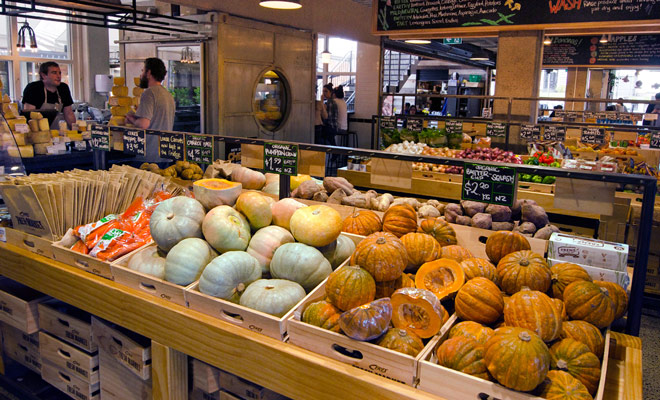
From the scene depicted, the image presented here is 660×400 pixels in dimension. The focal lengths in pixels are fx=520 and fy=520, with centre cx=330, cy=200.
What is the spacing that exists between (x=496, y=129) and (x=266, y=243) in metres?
4.99

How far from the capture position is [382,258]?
1805 mm

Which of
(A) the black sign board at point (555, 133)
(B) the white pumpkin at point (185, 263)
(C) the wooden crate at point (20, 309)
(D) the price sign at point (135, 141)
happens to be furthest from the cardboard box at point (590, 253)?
(A) the black sign board at point (555, 133)

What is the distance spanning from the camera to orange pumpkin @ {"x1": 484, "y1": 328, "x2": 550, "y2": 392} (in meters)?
1.37

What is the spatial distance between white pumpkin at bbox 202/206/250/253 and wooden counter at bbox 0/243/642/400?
29 centimetres

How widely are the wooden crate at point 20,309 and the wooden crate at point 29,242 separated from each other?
271mm

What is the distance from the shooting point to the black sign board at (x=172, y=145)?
2969 mm

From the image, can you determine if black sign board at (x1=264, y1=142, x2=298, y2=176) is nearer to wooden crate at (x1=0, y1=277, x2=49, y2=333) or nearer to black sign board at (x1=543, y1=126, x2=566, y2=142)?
wooden crate at (x1=0, y1=277, x2=49, y2=333)

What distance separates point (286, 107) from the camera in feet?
29.0

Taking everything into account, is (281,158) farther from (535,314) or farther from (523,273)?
(535,314)

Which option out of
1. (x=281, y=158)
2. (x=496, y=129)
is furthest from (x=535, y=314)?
(x=496, y=129)

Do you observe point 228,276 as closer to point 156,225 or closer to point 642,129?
point 156,225

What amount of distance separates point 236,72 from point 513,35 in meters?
3.90

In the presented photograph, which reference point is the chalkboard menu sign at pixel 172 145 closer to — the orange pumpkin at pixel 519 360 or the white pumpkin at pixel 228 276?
the white pumpkin at pixel 228 276

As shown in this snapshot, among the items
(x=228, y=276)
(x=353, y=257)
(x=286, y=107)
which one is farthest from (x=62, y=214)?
(x=286, y=107)
